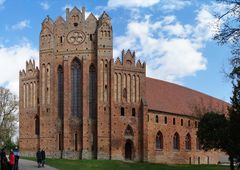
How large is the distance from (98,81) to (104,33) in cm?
667

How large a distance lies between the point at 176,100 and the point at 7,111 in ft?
89.5

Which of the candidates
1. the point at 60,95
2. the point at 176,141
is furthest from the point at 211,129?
the point at 60,95

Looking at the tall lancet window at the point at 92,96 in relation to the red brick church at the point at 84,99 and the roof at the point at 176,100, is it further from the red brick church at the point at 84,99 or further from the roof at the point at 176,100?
the roof at the point at 176,100

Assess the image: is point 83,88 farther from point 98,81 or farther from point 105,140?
point 105,140

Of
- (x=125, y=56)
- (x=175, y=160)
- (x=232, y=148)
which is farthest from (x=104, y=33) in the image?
(x=232, y=148)

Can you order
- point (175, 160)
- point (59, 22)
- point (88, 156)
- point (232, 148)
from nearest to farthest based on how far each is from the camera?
point (232, 148) → point (88, 156) → point (59, 22) → point (175, 160)

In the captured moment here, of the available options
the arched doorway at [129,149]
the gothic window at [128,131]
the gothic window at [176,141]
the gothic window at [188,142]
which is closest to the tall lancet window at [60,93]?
the gothic window at [128,131]

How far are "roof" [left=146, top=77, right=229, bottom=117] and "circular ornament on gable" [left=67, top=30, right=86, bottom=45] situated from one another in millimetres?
14000

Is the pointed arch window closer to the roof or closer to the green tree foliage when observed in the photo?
the roof

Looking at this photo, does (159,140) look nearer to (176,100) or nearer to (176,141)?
(176,141)

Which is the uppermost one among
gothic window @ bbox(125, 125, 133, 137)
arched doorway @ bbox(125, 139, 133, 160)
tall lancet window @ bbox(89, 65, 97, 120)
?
tall lancet window @ bbox(89, 65, 97, 120)

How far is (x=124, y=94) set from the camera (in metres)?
67.0

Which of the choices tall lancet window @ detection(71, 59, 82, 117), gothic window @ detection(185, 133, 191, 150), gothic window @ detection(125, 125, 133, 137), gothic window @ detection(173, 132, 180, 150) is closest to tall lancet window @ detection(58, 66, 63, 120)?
tall lancet window @ detection(71, 59, 82, 117)

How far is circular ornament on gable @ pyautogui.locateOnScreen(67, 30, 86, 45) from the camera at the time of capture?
6675 cm
